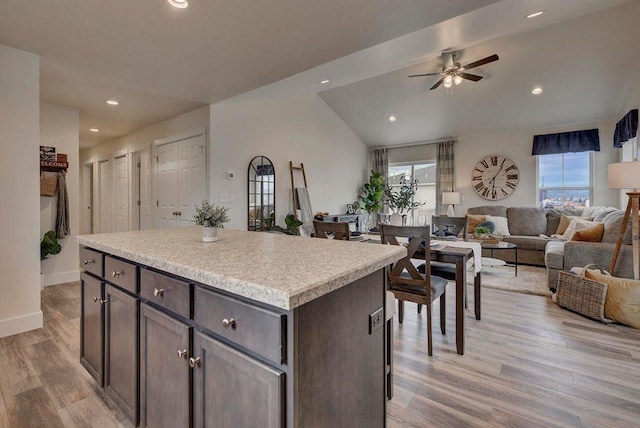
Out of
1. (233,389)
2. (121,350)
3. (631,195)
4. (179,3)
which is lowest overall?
(121,350)

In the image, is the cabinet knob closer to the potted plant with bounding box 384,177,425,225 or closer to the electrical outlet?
the electrical outlet

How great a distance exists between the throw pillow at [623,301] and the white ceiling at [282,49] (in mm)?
2524

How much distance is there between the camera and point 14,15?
7.07 feet

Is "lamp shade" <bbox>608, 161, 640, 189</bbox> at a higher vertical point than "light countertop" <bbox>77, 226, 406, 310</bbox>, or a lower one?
higher

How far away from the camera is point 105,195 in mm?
6891

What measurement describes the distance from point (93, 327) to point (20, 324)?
5.42ft

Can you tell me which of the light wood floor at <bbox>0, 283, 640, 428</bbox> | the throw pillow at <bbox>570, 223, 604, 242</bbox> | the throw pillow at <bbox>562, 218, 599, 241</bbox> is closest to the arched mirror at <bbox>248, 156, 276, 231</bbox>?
the light wood floor at <bbox>0, 283, 640, 428</bbox>

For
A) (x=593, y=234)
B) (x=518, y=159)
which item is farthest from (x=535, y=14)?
(x=518, y=159)

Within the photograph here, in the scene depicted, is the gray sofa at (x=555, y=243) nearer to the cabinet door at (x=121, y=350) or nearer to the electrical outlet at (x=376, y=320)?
the electrical outlet at (x=376, y=320)

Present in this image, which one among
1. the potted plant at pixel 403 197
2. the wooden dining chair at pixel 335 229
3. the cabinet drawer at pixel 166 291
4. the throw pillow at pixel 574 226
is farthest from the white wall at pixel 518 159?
the cabinet drawer at pixel 166 291

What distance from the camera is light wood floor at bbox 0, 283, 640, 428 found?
5.34 feet

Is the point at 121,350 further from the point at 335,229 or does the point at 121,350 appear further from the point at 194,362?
the point at 335,229

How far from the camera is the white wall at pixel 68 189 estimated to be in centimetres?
412

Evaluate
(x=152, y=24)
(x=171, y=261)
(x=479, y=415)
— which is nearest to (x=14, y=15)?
(x=152, y=24)
